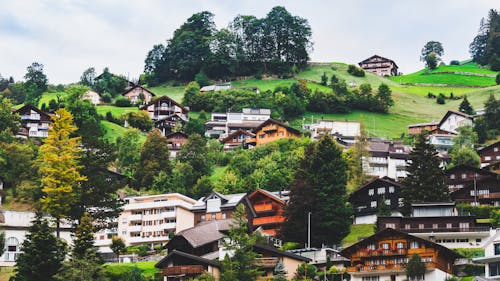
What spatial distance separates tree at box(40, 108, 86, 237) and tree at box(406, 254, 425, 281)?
96.6ft

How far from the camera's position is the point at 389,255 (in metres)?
70.9

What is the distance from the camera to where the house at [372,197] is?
299 ft

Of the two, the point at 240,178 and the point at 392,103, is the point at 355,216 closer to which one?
the point at 240,178

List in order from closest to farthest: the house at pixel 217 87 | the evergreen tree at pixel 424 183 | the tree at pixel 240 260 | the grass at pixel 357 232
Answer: the tree at pixel 240 260, the grass at pixel 357 232, the evergreen tree at pixel 424 183, the house at pixel 217 87

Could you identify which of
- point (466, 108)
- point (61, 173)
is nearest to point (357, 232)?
point (61, 173)

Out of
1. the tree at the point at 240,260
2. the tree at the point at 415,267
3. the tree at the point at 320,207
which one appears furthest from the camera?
the tree at the point at 320,207

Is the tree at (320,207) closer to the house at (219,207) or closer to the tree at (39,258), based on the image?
the house at (219,207)

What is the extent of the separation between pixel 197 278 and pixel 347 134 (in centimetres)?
6597

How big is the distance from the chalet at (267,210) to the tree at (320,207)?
23.6 feet

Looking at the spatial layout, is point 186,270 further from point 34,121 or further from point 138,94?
point 138,94

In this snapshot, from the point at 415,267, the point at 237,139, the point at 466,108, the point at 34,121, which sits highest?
the point at 466,108

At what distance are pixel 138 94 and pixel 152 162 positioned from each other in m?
60.8

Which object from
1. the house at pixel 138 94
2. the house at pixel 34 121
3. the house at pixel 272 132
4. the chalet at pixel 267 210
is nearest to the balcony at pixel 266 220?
the chalet at pixel 267 210

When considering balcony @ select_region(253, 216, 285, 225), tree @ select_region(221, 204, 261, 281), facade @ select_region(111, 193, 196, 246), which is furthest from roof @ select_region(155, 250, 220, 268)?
facade @ select_region(111, 193, 196, 246)
